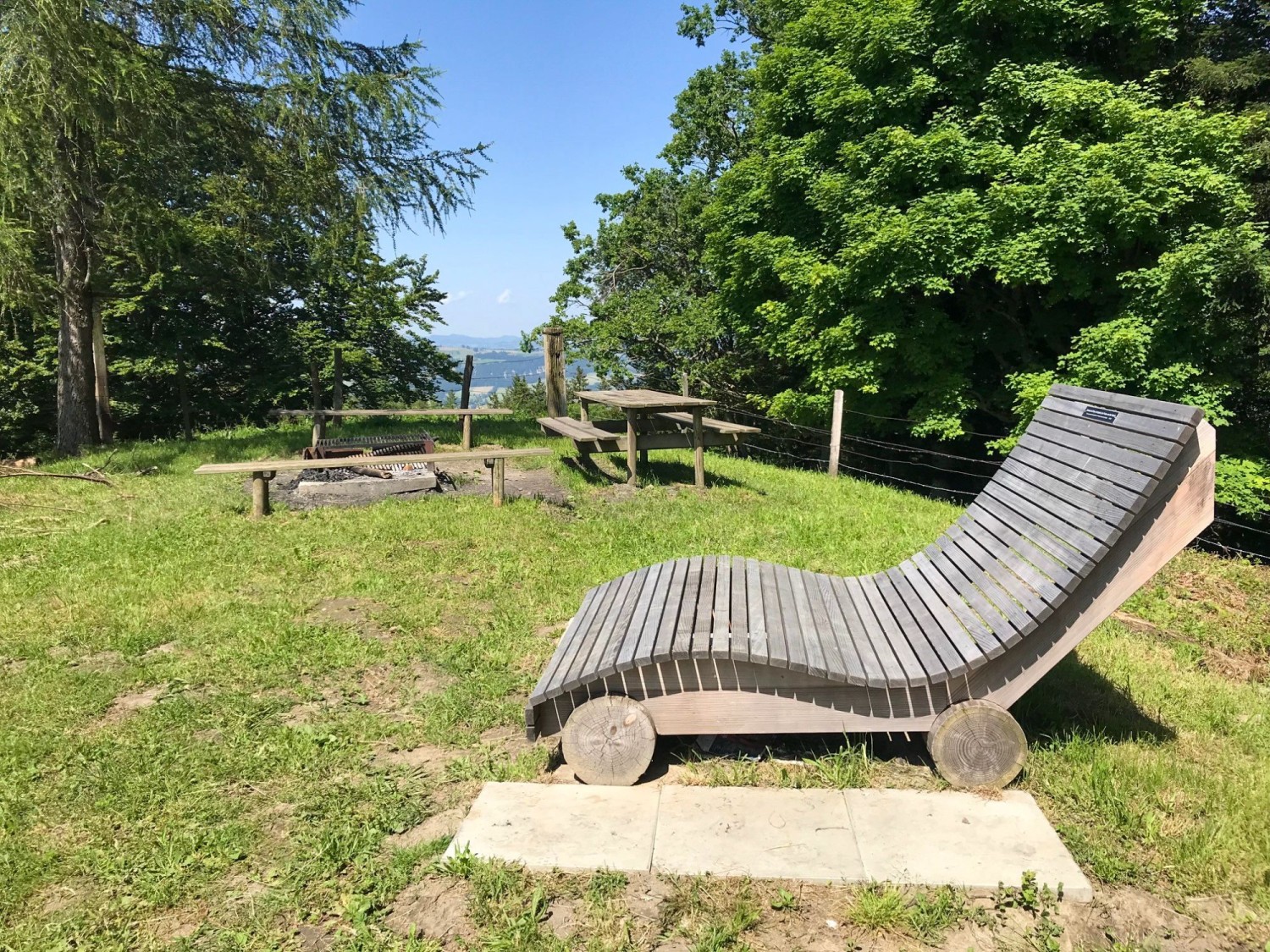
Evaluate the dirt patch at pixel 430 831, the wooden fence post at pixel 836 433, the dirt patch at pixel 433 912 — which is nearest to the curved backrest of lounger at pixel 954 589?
the dirt patch at pixel 430 831

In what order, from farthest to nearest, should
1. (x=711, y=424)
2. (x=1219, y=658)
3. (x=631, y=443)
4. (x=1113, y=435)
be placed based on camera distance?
(x=711, y=424)
(x=631, y=443)
(x=1219, y=658)
(x=1113, y=435)

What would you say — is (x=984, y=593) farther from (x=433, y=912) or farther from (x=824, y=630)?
(x=433, y=912)

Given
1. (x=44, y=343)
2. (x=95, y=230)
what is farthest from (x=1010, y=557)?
(x=44, y=343)

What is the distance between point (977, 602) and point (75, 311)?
43.9 feet

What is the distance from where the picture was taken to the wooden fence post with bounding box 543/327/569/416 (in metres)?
12.0

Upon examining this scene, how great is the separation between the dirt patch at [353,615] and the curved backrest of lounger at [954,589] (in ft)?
4.94

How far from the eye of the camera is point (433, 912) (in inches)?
92.7

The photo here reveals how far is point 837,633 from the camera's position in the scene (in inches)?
126

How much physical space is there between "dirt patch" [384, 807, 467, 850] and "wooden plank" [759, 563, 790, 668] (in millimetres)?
1290

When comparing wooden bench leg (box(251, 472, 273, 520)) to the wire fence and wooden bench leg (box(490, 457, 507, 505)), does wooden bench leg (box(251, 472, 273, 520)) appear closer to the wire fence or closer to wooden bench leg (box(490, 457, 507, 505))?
wooden bench leg (box(490, 457, 507, 505))

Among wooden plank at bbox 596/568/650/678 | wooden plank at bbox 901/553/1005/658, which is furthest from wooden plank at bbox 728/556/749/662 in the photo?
wooden plank at bbox 901/553/1005/658

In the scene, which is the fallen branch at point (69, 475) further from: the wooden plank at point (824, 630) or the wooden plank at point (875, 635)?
the wooden plank at point (875, 635)

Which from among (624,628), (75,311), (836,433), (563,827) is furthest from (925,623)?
(75,311)

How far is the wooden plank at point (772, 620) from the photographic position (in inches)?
111
